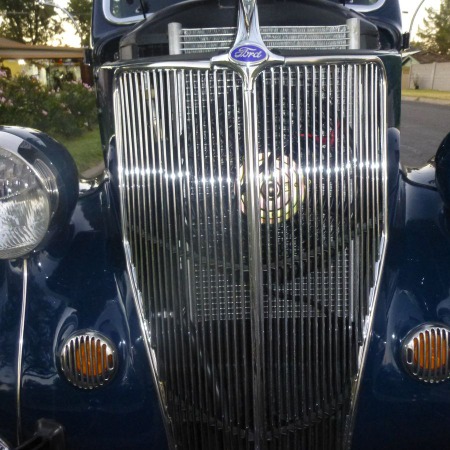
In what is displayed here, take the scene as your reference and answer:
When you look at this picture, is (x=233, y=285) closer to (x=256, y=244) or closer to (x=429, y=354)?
(x=256, y=244)

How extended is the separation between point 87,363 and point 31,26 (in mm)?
50224

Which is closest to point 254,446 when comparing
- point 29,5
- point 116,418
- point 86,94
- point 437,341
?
point 116,418

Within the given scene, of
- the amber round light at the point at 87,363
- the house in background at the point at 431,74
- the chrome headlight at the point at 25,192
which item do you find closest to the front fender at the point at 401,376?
the amber round light at the point at 87,363

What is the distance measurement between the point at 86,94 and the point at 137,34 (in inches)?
481

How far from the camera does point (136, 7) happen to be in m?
3.06

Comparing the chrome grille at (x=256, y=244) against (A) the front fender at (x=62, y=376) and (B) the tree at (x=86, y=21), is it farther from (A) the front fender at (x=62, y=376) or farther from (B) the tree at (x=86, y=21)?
(B) the tree at (x=86, y=21)

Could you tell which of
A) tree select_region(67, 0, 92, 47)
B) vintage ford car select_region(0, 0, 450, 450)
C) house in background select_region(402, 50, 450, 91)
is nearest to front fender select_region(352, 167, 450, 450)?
vintage ford car select_region(0, 0, 450, 450)

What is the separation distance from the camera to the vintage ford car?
1826 millimetres

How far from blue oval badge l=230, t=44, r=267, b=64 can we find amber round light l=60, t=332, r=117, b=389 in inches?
37.0

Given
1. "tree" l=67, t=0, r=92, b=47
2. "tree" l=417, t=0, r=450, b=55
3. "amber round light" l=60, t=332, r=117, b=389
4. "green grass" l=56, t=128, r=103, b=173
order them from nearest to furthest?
1. "amber round light" l=60, t=332, r=117, b=389
2. "tree" l=67, t=0, r=92, b=47
3. "green grass" l=56, t=128, r=103, b=173
4. "tree" l=417, t=0, r=450, b=55

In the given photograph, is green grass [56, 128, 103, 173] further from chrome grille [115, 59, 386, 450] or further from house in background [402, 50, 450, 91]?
house in background [402, 50, 450, 91]

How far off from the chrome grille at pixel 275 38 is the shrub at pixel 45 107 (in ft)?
23.5

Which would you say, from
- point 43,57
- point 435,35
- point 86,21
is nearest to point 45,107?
point 86,21

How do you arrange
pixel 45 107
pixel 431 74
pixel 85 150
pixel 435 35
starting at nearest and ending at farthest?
pixel 85 150, pixel 45 107, pixel 431 74, pixel 435 35
